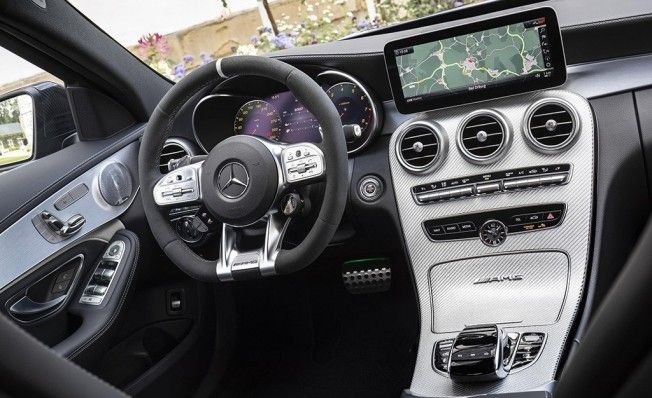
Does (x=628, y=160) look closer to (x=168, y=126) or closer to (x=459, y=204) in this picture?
(x=459, y=204)

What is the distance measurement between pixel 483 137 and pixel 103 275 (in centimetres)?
115

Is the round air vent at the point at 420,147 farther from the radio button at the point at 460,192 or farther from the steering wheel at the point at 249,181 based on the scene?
the steering wheel at the point at 249,181

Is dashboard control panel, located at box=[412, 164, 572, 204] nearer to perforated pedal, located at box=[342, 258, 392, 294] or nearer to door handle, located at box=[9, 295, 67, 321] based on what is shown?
perforated pedal, located at box=[342, 258, 392, 294]

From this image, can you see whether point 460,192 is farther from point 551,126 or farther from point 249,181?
point 249,181

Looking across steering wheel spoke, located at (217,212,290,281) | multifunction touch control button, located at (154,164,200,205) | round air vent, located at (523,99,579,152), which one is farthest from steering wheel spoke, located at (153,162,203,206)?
round air vent, located at (523,99,579,152)

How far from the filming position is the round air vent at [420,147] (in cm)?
212

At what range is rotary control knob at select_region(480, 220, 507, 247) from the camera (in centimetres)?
210

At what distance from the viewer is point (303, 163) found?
1.85 metres

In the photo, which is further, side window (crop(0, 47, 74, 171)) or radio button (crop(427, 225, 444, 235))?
side window (crop(0, 47, 74, 171))

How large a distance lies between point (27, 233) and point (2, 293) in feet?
0.56

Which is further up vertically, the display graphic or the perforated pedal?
the display graphic

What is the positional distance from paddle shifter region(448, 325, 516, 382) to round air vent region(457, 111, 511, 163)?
0.47m

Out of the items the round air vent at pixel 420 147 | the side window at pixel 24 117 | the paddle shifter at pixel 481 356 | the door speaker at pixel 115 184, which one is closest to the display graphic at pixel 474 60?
the round air vent at pixel 420 147

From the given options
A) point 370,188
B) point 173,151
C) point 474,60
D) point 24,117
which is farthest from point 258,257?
point 24,117
